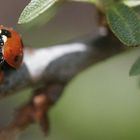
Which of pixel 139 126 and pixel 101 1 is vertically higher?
pixel 101 1

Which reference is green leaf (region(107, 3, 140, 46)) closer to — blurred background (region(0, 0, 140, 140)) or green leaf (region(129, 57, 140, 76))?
green leaf (region(129, 57, 140, 76))

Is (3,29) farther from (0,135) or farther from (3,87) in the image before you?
(0,135)

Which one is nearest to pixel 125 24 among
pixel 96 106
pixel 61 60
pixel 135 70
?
pixel 135 70

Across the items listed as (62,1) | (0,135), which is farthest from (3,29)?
(0,135)

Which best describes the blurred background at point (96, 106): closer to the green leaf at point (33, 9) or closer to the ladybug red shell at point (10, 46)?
the ladybug red shell at point (10, 46)

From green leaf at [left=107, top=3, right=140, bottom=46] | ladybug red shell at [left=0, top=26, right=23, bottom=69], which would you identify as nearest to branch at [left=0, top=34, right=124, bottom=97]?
ladybug red shell at [left=0, top=26, right=23, bottom=69]

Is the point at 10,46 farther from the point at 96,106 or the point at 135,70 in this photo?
the point at 96,106
